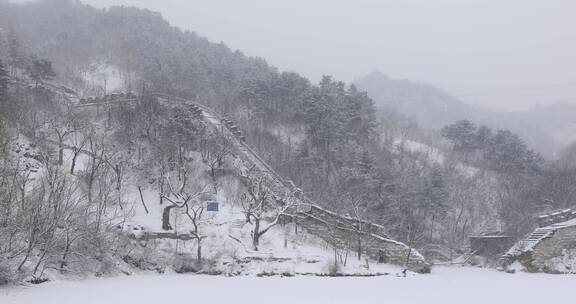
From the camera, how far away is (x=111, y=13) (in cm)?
8406

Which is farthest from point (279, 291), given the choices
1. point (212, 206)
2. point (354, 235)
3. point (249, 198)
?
point (249, 198)

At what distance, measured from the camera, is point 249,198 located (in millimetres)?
25172

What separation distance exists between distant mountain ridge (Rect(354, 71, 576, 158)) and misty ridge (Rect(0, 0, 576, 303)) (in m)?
53.8

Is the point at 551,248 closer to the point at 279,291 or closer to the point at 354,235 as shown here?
the point at 354,235

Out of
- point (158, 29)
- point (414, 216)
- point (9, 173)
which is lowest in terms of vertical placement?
point (414, 216)

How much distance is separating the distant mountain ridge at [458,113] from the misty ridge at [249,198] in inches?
2117

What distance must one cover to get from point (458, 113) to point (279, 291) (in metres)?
109

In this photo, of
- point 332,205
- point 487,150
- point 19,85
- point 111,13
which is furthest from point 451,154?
point 111,13

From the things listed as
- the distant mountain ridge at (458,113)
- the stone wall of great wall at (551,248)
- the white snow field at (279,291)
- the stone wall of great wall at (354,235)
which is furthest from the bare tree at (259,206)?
the distant mountain ridge at (458,113)

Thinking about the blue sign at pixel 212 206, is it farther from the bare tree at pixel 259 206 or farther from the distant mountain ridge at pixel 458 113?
the distant mountain ridge at pixel 458 113

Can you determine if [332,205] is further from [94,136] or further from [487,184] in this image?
[487,184]

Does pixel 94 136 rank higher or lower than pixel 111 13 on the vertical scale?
lower

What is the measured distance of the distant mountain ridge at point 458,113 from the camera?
338 feet

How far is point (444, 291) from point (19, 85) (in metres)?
36.8
